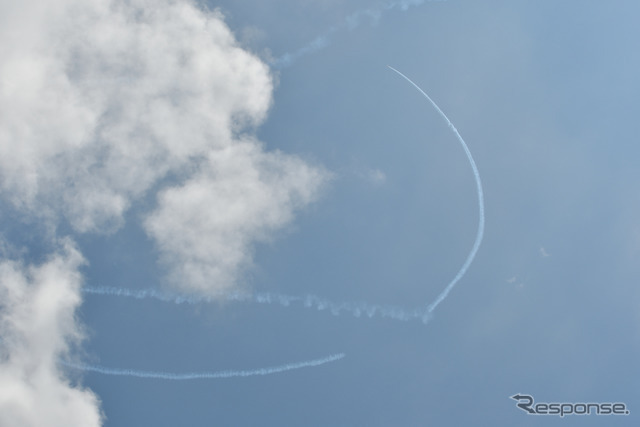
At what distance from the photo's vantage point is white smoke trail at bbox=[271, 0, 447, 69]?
29016mm

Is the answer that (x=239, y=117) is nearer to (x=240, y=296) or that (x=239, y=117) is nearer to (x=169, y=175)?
(x=169, y=175)

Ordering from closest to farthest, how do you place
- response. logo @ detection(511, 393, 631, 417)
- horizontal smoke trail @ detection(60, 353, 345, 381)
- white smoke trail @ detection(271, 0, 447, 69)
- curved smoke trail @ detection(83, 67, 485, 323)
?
horizontal smoke trail @ detection(60, 353, 345, 381), curved smoke trail @ detection(83, 67, 485, 323), response. logo @ detection(511, 393, 631, 417), white smoke trail @ detection(271, 0, 447, 69)

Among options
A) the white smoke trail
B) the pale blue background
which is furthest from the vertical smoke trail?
the white smoke trail

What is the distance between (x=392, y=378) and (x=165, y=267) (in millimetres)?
11169

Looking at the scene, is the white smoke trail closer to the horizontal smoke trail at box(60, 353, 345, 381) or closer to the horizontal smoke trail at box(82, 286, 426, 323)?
the horizontal smoke trail at box(82, 286, 426, 323)

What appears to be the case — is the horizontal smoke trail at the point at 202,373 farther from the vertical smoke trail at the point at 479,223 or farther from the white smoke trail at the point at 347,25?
the white smoke trail at the point at 347,25

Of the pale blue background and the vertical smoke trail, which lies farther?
the vertical smoke trail

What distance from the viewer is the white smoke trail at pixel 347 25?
95.2 feet

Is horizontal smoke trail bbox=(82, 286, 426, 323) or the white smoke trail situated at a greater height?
the white smoke trail

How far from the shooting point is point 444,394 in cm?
2755

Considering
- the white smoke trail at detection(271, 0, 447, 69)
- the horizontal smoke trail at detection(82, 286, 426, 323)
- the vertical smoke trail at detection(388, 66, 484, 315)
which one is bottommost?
the horizontal smoke trail at detection(82, 286, 426, 323)

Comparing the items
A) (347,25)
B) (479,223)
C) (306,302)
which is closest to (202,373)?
(306,302)

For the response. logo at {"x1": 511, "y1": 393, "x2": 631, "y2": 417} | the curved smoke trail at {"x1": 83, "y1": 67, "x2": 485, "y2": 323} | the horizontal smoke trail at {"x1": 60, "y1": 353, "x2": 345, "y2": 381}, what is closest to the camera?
the horizontal smoke trail at {"x1": 60, "y1": 353, "x2": 345, "y2": 381}

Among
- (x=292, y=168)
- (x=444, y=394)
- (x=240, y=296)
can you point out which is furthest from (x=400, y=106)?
(x=444, y=394)
